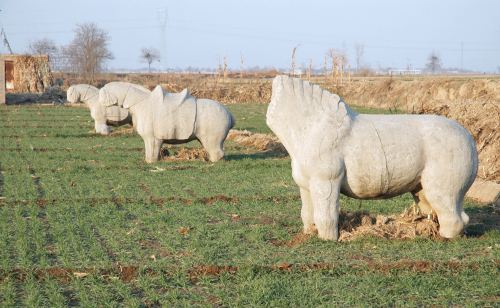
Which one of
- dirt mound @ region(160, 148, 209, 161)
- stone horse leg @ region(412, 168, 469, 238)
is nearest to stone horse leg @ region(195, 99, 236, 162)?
dirt mound @ region(160, 148, 209, 161)

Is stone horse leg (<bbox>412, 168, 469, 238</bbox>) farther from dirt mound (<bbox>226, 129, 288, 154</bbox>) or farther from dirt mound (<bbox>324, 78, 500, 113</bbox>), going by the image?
dirt mound (<bbox>324, 78, 500, 113</bbox>)

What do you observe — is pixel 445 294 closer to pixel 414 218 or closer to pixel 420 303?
pixel 420 303

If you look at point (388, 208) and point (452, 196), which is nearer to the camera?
point (452, 196)

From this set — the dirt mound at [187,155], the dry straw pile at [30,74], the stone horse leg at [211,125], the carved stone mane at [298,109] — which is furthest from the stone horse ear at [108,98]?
the dry straw pile at [30,74]

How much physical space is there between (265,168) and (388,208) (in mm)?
4416

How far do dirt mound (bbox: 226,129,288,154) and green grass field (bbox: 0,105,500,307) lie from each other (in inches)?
178

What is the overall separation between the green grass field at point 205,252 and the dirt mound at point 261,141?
178 inches

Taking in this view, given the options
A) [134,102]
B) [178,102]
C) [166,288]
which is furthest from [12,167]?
[166,288]

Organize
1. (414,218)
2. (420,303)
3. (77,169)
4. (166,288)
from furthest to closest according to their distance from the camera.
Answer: (77,169)
(414,218)
(166,288)
(420,303)

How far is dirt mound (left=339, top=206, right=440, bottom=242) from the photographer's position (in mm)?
6309

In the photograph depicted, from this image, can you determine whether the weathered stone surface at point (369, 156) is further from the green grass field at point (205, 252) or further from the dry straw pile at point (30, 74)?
the dry straw pile at point (30, 74)

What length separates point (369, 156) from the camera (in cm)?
588

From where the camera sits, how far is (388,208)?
8.25 meters

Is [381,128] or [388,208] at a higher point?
[381,128]
